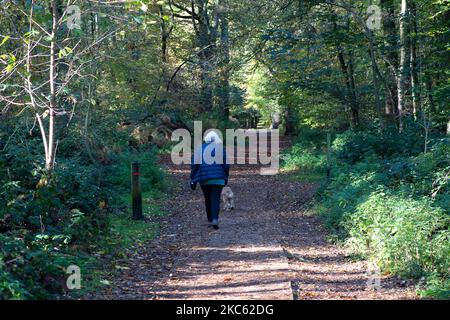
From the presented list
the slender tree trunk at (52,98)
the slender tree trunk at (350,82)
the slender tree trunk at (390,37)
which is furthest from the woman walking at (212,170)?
the slender tree trunk at (350,82)

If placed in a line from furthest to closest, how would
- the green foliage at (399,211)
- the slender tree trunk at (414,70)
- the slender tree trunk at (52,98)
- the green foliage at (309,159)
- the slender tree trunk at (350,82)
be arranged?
the slender tree trunk at (350,82) < the green foliage at (309,159) < the slender tree trunk at (414,70) < the slender tree trunk at (52,98) < the green foliage at (399,211)

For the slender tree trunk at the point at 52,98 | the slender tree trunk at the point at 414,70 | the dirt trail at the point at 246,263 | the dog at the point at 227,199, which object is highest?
the slender tree trunk at the point at 414,70

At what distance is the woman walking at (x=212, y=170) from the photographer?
11.2 m

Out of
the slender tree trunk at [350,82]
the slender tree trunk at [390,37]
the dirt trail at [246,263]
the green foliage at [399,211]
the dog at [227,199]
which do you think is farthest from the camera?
the slender tree trunk at [350,82]

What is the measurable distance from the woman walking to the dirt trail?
1.96ft

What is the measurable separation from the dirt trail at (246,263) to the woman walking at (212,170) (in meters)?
0.60

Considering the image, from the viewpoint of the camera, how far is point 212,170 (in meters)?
11.3

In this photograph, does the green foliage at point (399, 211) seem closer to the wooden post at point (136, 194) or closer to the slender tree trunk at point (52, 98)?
the wooden post at point (136, 194)

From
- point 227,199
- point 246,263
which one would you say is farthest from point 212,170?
point 246,263

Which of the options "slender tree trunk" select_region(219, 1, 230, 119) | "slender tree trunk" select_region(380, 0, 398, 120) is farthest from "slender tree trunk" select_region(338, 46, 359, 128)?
"slender tree trunk" select_region(219, 1, 230, 119)

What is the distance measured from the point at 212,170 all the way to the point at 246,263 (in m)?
3.13

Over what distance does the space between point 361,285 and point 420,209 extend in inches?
73.4

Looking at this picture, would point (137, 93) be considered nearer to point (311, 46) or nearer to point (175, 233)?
point (311, 46)

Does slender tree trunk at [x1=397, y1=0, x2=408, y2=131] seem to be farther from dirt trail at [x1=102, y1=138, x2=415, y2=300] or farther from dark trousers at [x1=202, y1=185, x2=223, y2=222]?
dark trousers at [x1=202, y1=185, x2=223, y2=222]
